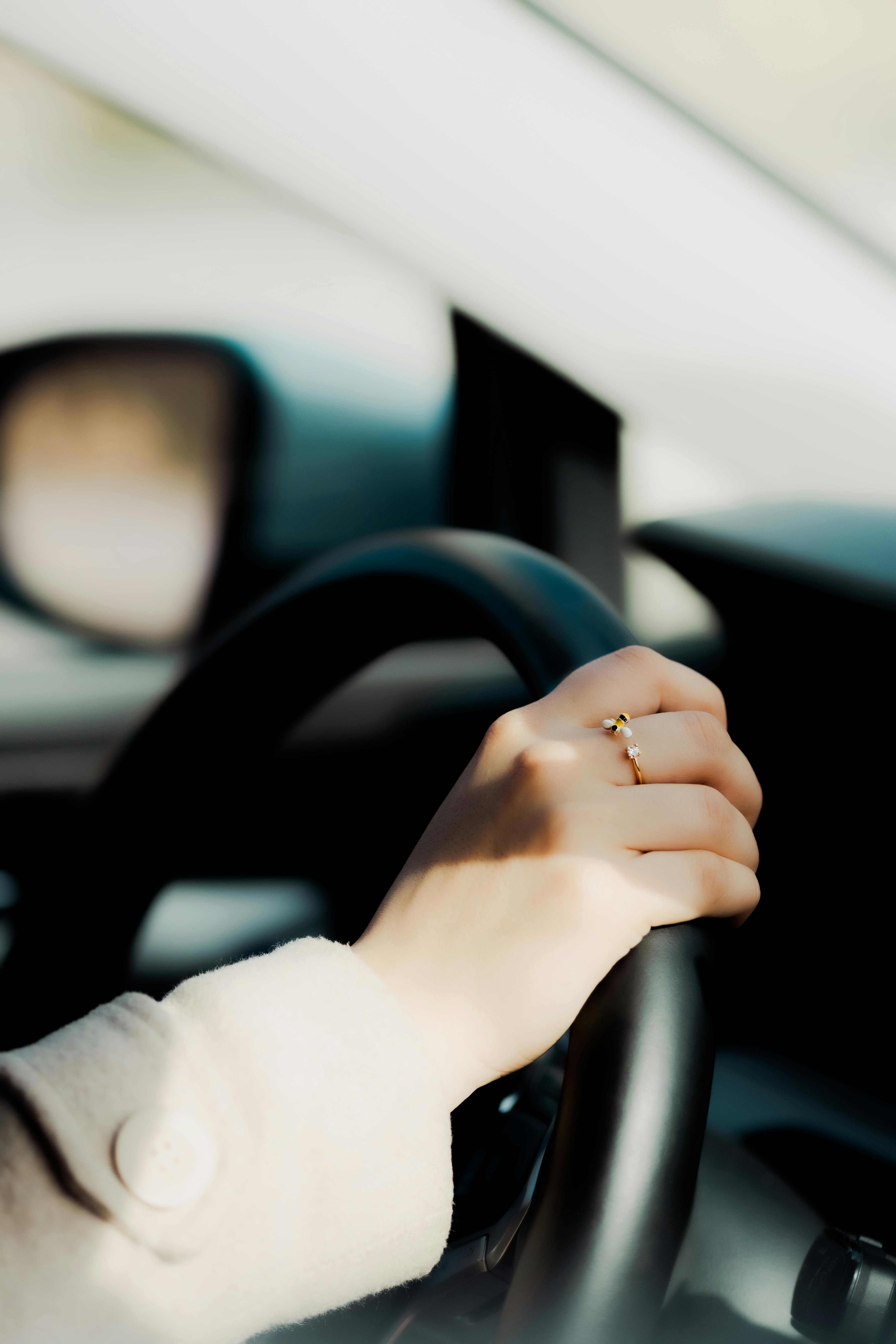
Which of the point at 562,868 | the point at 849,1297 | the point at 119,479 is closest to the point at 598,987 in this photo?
the point at 562,868

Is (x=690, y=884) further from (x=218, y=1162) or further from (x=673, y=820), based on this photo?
(x=218, y=1162)

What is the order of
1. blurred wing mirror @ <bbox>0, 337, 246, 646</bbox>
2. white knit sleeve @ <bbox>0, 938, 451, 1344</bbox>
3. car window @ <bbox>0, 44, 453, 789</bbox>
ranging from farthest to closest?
blurred wing mirror @ <bbox>0, 337, 246, 646</bbox> → car window @ <bbox>0, 44, 453, 789</bbox> → white knit sleeve @ <bbox>0, 938, 451, 1344</bbox>

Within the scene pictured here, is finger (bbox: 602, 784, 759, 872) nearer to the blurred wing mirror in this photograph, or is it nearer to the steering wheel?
the steering wheel

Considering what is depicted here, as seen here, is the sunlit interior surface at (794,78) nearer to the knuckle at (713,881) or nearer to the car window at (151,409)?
the car window at (151,409)

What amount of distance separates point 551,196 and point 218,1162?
986 mm

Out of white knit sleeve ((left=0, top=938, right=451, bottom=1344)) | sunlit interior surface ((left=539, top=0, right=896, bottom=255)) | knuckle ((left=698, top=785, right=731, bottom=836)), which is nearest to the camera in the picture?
white knit sleeve ((left=0, top=938, right=451, bottom=1344))

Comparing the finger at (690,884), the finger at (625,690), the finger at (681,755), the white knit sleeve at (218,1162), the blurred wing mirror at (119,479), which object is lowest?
the white knit sleeve at (218,1162)

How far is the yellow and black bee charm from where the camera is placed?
0.61 m

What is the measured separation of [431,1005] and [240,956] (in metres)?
0.76

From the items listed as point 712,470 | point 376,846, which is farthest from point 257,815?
point 712,470

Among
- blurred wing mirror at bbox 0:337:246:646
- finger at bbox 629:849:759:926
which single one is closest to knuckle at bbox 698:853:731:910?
finger at bbox 629:849:759:926

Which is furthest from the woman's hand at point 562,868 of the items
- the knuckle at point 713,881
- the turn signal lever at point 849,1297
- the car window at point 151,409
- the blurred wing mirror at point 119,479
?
the blurred wing mirror at point 119,479

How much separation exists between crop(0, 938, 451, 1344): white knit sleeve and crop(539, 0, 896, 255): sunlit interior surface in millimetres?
827

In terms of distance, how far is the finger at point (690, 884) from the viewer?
55 cm
